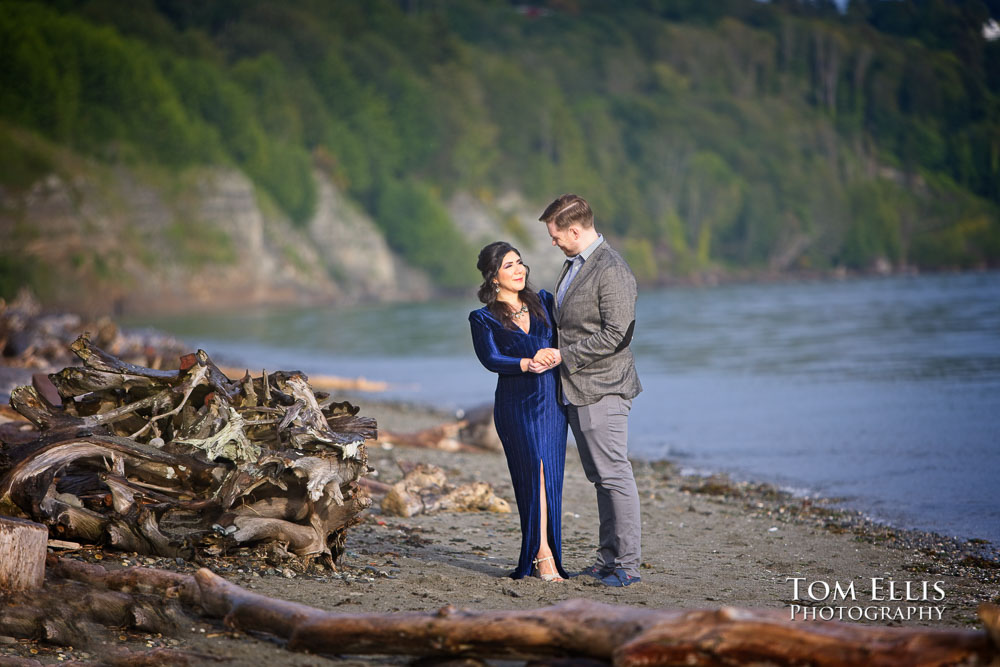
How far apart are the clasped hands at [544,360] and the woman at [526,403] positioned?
7cm

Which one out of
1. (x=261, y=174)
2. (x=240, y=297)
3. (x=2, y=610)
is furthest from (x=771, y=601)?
(x=261, y=174)

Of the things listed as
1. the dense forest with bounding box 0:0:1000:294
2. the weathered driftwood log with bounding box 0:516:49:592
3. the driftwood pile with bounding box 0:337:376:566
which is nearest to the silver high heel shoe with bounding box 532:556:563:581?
the driftwood pile with bounding box 0:337:376:566

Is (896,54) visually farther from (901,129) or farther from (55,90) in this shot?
(55,90)

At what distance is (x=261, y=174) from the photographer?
75.4m

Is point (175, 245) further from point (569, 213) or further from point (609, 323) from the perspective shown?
point (609, 323)

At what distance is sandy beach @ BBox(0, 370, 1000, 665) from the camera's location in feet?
16.6

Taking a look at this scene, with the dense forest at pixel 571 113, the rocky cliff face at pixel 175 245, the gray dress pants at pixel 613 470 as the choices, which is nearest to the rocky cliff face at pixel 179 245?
the rocky cliff face at pixel 175 245

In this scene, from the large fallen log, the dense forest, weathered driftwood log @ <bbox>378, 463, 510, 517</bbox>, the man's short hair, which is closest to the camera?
the large fallen log

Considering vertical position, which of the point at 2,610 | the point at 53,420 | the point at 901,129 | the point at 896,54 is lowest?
the point at 2,610

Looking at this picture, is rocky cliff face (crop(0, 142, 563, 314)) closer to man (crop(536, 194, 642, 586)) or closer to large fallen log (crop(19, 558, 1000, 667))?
man (crop(536, 194, 642, 586))

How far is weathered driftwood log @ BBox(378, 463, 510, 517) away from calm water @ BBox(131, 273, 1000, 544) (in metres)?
3.49

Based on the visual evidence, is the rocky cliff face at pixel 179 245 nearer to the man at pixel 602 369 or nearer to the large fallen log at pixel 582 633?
the man at pixel 602 369

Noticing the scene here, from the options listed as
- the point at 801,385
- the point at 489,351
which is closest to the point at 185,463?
the point at 489,351

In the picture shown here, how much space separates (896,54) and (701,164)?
3472 cm
